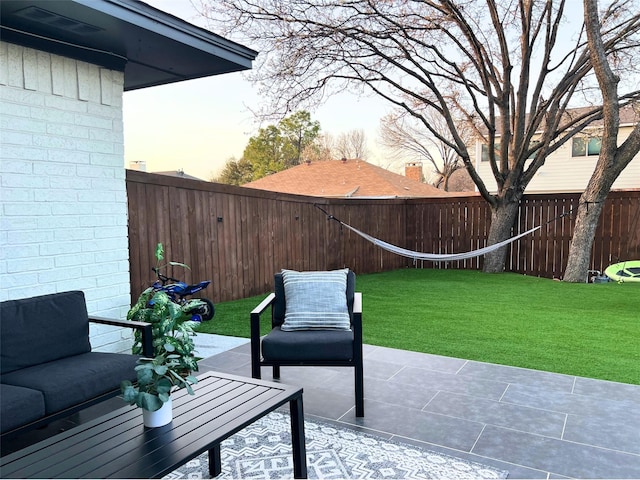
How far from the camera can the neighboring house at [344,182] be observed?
44.0ft

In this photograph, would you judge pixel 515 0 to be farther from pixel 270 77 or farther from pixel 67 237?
pixel 67 237

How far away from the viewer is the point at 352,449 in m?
2.34

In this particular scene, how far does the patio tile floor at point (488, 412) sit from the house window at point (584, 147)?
1326 cm

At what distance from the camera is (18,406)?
2.10m

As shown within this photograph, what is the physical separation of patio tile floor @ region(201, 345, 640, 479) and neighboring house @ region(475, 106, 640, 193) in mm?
12615

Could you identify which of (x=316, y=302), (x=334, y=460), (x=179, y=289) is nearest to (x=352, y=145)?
(x=179, y=289)

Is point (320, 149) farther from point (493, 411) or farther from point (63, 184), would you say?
point (493, 411)

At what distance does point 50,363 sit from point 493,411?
8.14 ft

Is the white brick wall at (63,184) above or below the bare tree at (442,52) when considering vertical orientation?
below

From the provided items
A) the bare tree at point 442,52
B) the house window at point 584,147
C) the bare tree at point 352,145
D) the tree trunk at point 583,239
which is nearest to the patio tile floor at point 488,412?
the tree trunk at point 583,239

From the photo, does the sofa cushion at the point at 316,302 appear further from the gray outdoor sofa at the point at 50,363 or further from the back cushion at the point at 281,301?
the gray outdoor sofa at the point at 50,363

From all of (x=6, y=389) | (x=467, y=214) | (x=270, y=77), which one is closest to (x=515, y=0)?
(x=467, y=214)

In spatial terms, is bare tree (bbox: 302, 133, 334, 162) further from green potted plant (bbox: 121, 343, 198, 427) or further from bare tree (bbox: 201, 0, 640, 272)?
green potted plant (bbox: 121, 343, 198, 427)

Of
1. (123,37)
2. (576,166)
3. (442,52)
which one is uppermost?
(442,52)
